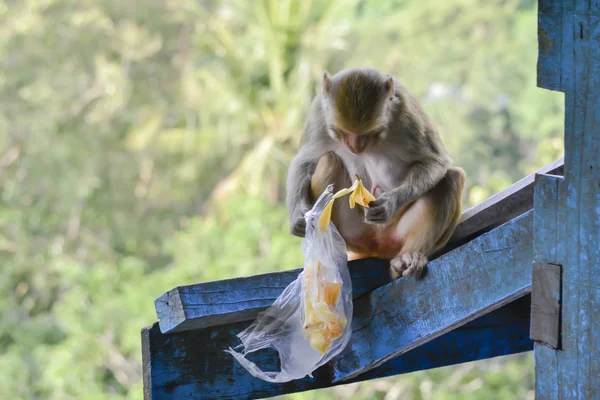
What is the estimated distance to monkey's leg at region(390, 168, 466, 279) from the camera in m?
2.21

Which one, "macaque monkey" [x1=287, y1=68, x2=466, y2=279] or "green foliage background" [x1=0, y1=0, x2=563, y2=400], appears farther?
"green foliage background" [x1=0, y1=0, x2=563, y2=400]

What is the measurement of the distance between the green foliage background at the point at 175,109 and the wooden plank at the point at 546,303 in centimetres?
881

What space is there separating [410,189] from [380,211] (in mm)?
144

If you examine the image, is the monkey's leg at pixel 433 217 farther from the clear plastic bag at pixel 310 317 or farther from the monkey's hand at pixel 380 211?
the clear plastic bag at pixel 310 317

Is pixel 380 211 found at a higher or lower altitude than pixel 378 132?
lower

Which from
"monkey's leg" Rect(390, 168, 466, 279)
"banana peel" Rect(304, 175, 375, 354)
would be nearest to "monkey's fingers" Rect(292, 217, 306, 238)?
"monkey's leg" Rect(390, 168, 466, 279)

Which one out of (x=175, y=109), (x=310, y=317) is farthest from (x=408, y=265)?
(x=175, y=109)

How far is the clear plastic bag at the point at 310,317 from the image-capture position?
5.85 ft

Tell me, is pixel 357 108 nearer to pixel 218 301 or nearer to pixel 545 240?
pixel 218 301

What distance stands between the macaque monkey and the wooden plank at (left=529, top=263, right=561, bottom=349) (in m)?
0.61

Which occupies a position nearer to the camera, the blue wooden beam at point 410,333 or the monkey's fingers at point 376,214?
the blue wooden beam at point 410,333

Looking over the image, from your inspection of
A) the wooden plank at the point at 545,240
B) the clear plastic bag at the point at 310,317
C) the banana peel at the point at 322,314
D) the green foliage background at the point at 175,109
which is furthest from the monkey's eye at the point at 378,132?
the green foliage background at the point at 175,109

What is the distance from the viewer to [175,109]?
14.0 m

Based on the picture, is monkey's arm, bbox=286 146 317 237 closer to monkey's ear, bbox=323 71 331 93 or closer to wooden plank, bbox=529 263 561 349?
monkey's ear, bbox=323 71 331 93
